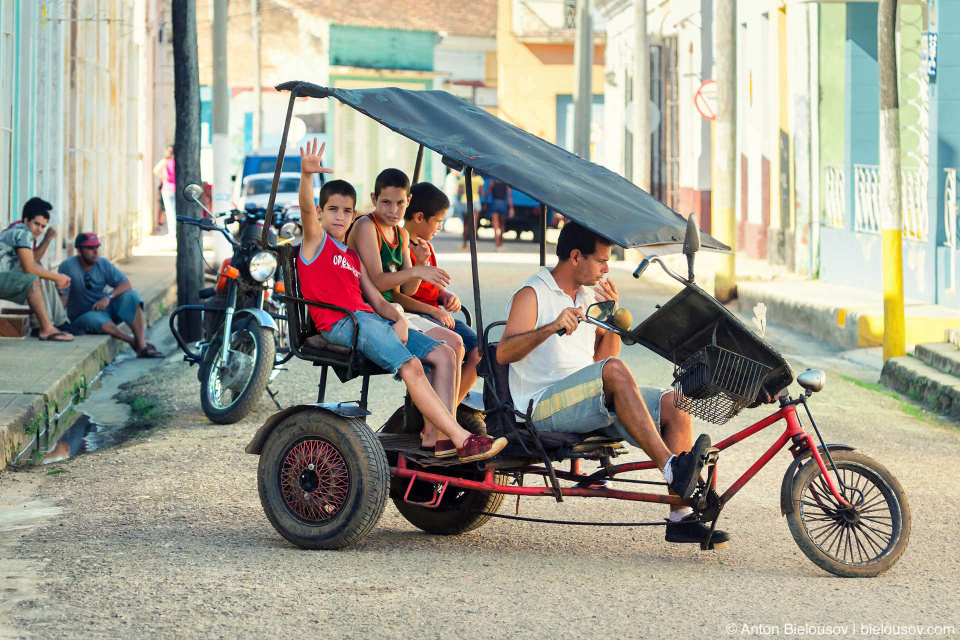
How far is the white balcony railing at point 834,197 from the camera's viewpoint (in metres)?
17.8

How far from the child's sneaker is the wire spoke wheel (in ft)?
1.53

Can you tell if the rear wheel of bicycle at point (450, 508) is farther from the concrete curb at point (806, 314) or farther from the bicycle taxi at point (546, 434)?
the concrete curb at point (806, 314)

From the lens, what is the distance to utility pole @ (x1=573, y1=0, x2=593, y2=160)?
2648cm

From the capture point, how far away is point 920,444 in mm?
8391

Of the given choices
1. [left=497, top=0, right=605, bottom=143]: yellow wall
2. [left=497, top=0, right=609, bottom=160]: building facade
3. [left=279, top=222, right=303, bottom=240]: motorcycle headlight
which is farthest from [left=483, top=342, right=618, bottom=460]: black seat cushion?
[left=497, top=0, right=605, bottom=143]: yellow wall

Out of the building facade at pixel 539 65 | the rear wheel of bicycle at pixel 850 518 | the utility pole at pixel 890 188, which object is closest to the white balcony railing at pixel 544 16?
the building facade at pixel 539 65

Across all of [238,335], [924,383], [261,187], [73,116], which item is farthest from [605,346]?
[261,187]

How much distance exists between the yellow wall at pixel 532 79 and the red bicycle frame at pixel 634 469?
41.4 meters

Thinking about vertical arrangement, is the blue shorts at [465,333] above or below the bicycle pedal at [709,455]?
above

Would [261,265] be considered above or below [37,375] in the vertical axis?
above

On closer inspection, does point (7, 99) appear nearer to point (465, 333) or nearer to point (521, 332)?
point (465, 333)

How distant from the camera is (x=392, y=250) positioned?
6156mm

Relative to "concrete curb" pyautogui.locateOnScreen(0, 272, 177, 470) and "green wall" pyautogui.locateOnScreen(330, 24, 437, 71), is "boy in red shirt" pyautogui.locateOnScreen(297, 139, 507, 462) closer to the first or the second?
"concrete curb" pyautogui.locateOnScreen(0, 272, 177, 470)

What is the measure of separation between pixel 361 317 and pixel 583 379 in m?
1.00
